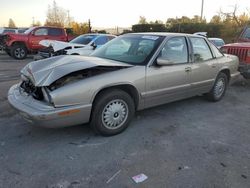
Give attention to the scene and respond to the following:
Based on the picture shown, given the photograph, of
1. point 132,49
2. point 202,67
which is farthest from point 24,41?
point 202,67

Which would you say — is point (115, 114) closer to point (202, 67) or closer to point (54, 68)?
point (54, 68)

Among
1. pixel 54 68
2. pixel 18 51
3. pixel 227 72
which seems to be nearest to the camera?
pixel 54 68

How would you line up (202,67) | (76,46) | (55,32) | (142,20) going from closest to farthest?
(202,67) → (76,46) → (55,32) → (142,20)

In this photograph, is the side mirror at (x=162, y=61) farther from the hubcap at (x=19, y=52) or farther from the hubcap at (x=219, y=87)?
the hubcap at (x=19, y=52)

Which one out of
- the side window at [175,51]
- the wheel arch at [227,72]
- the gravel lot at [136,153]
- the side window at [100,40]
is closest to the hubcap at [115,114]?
the gravel lot at [136,153]

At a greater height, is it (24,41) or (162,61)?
(162,61)

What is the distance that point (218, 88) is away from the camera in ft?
20.1

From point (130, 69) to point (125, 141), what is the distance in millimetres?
1139

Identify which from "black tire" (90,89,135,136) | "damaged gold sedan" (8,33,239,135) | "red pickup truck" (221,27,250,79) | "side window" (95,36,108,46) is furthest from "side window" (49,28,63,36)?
"black tire" (90,89,135,136)

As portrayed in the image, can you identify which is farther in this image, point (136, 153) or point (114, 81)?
point (114, 81)

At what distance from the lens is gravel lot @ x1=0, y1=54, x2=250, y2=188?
2980mm

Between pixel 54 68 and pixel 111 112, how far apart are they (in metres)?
1.08

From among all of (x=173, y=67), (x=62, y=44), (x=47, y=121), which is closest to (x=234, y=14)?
(x=62, y=44)

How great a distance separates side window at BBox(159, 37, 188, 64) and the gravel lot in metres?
1.13
